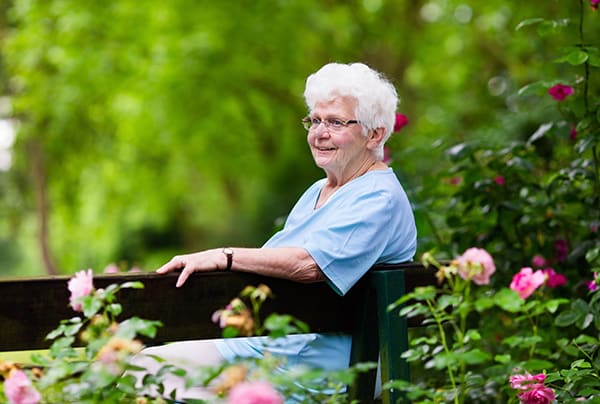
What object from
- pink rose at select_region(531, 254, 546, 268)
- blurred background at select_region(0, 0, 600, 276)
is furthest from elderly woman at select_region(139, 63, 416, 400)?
blurred background at select_region(0, 0, 600, 276)

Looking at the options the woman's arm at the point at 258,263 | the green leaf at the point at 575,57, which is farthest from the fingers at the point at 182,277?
the green leaf at the point at 575,57

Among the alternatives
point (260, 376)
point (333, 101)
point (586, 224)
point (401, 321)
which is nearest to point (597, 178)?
point (586, 224)

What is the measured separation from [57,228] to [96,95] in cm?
966

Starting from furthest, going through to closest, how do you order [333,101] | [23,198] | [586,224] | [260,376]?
[23,198], [586,224], [333,101], [260,376]

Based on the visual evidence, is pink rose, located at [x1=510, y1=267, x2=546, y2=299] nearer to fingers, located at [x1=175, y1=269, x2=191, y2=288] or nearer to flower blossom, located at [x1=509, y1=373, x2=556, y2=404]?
flower blossom, located at [x1=509, y1=373, x2=556, y2=404]

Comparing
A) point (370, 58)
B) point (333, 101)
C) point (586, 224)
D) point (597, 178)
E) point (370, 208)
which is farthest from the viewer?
point (370, 58)

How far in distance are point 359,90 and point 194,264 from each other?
87cm

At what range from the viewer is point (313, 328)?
2863mm

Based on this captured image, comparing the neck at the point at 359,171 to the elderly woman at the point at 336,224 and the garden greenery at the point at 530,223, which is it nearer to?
the elderly woman at the point at 336,224

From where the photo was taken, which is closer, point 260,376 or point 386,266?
point 260,376

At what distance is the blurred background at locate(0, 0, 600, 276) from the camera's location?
1371 cm

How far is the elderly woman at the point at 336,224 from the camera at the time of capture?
9.18 ft

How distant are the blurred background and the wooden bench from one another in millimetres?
6922

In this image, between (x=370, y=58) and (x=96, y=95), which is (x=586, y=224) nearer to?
(x=96, y=95)
